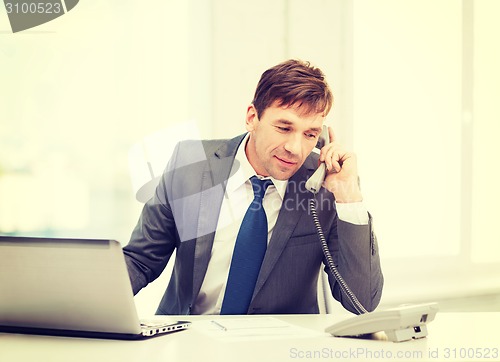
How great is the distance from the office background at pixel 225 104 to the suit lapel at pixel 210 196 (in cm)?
66

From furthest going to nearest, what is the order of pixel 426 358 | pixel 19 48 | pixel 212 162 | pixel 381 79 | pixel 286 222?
pixel 381 79 → pixel 19 48 → pixel 212 162 → pixel 286 222 → pixel 426 358

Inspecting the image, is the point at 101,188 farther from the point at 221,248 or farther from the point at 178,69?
the point at 221,248

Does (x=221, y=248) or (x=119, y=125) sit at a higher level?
(x=119, y=125)

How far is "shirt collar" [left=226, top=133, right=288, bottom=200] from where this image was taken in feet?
6.25

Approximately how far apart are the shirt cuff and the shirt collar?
197 mm

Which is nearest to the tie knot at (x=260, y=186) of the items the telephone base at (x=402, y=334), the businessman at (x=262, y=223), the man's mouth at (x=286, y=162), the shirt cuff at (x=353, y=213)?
the businessman at (x=262, y=223)

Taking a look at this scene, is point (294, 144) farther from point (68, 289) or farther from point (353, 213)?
point (68, 289)

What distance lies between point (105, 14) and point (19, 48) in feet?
1.20

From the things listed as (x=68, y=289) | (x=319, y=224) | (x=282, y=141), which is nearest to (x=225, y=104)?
(x=282, y=141)

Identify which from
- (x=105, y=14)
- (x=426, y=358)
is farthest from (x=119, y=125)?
(x=426, y=358)

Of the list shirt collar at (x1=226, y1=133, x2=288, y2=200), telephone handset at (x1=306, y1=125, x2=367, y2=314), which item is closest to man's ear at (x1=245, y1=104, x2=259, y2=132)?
shirt collar at (x1=226, y1=133, x2=288, y2=200)

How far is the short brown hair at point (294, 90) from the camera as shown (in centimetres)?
201

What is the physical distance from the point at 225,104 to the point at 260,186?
2.73ft

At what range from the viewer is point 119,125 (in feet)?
8.43
